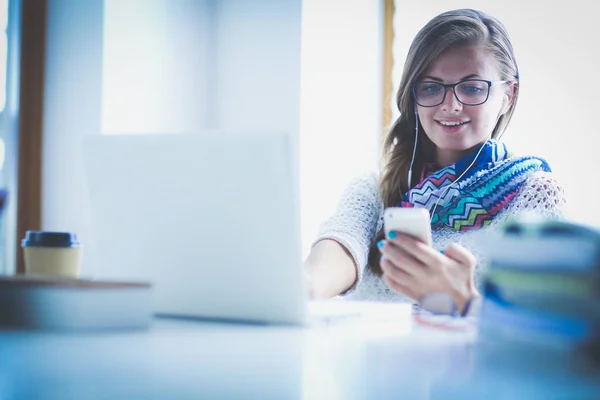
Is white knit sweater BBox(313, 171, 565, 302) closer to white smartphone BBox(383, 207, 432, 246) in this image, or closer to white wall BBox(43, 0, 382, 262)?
white smartphone BBox(383, 207, 432, 246)

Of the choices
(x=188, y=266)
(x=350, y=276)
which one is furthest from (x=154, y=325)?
(x=350, y=276)

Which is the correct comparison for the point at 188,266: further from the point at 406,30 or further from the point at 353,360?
the point at 406,30

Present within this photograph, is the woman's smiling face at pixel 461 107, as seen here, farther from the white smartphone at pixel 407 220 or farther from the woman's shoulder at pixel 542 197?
the white smartphone at pixel 407 220

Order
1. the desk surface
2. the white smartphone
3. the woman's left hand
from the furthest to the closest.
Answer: the woman's left hand → the white smartphone → the desk surface

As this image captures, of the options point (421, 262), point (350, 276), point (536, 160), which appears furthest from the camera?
point (536, 160)

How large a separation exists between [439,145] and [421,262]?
0.67 meters

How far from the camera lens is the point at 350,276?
1.63 meters

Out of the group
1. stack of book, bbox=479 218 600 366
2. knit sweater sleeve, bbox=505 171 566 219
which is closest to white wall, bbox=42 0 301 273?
knit sweater sleeve, bbox=505 171 566 219

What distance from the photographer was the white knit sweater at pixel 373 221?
1.65 metres

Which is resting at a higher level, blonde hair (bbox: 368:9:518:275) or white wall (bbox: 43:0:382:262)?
white wall (bbox: 43:0:382:262)

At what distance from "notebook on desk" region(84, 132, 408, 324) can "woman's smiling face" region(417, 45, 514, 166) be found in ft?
3.05

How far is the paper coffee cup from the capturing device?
3.68ft

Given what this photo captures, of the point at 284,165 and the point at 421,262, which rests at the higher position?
the point at 284,165

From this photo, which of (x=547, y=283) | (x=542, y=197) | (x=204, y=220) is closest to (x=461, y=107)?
(x=542, y=197)
